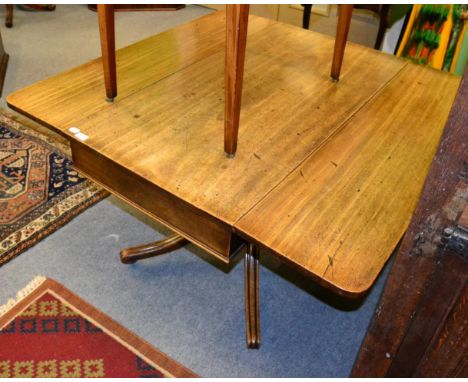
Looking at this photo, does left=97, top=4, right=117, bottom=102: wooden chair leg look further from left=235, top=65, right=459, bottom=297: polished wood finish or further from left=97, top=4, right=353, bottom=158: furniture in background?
left=235, top=65, right=459, bottom=297: polished wood finish

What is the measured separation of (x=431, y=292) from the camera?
679mm

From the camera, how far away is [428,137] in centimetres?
118

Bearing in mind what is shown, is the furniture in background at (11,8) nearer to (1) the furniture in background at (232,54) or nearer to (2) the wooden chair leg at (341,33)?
(1) the furniture in background at (232,54)

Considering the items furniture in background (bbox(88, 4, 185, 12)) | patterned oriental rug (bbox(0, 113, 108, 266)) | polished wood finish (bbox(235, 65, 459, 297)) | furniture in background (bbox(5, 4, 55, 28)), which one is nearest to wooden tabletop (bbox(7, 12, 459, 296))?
polished wood finish (bbox(235, 65, 459, 297))

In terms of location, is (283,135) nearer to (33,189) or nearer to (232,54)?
(232,54)

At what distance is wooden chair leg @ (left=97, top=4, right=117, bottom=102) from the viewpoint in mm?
1155

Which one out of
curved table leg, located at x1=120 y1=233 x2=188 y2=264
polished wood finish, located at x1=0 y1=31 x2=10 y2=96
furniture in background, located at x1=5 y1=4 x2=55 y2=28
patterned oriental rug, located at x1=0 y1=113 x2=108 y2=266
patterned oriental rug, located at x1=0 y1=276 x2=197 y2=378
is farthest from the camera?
furniture in background, located at x1=5 y1=4 x2=55 y2=28

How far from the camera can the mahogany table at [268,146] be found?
2.95 feet

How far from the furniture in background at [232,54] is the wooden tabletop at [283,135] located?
0.05 metres

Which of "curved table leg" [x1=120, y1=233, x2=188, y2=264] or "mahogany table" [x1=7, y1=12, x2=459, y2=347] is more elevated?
"mahogany table" [x1=7, y1=12, x2=459, y2=347]

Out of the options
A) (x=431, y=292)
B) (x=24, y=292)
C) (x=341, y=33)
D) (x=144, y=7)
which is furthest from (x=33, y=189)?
(x=144, y=7)

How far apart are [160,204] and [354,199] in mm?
433

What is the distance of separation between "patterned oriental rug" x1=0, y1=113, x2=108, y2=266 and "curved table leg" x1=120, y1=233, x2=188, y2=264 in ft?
1.12

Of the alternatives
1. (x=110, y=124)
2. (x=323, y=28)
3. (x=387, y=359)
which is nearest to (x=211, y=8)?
(x=323, y=28)
